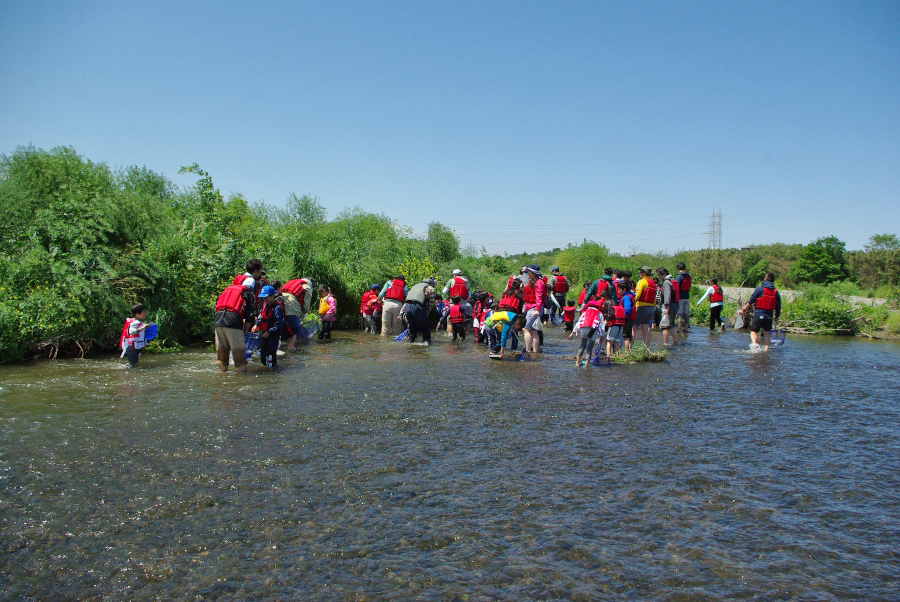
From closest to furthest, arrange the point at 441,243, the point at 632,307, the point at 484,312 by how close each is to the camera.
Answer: the point at 632,307, the point at 484,312, the point at 441,243

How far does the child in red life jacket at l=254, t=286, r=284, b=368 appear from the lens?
11.4 metres

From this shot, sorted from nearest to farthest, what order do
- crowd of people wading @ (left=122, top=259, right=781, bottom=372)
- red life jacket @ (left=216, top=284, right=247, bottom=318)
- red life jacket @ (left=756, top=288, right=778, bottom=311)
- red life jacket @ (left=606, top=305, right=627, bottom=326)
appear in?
red life jacket @ (left=216, top=284, right=247, bottom=318)
crowd of people wading @ (left=122, top=259, right=781, bottom=372)
red life jacket @ (left=606, top=305, right=627, bottom=326)
red life jacket @ (left=756, top=288, right=778, bottom=311)

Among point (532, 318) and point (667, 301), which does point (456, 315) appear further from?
point (667, 301)

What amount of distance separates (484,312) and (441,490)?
10854 millimetres


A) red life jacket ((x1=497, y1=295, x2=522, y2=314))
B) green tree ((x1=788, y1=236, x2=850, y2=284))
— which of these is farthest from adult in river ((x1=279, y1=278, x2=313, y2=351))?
green tree ((x1=788, y1=236, x2=850, y2=284))

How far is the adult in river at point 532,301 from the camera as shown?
13.9 meters

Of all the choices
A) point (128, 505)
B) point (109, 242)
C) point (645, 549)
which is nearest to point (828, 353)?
point (645, 549)

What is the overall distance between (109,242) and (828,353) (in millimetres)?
17452

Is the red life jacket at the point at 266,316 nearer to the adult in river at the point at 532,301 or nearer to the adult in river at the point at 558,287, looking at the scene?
the adult in river at the point at 532,301

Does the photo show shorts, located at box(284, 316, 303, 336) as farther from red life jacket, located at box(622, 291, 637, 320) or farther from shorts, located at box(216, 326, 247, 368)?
red life jacket, located at box(622, 291, 637, 320)

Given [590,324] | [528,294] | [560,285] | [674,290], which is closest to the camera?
[590,324]

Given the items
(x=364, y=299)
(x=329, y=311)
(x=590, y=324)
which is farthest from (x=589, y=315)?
(x=364, y=299)

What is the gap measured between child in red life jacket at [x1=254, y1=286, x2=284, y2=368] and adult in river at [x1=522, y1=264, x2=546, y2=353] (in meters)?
5.45

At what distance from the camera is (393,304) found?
17.9 metres
